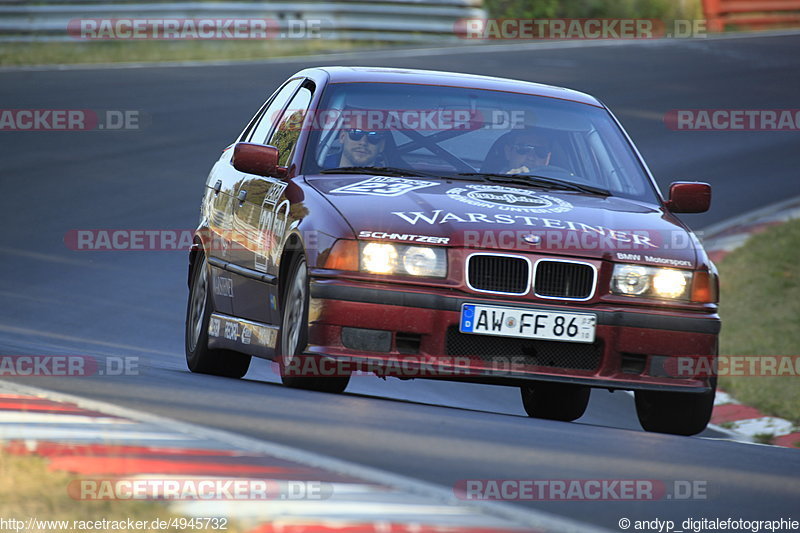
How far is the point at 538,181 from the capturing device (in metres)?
7.52

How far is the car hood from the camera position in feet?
21.5

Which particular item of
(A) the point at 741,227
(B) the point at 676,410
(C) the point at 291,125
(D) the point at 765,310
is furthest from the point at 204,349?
(A) the point at 741,227

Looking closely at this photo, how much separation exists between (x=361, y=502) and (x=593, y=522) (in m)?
0.64

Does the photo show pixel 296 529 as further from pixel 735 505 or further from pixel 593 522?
pixel 735 505

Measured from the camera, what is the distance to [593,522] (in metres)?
4.13

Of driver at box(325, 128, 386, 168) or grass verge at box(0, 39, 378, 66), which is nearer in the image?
driver at box(325, 128, 386, 168)

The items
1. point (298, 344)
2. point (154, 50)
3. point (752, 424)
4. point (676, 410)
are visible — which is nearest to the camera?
point (298, 344)

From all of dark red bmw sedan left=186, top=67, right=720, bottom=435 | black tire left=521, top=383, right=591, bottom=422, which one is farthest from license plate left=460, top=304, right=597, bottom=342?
black tire left=521, top=383, right=591, bottom=422

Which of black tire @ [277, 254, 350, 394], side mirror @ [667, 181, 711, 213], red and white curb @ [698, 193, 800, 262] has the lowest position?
red and white curb @ [698, 193, 800, 262]

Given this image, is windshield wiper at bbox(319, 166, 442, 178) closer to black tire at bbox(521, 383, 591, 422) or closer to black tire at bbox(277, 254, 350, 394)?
black tire at bbox(277, 254, 350, 394)

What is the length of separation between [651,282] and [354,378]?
11.5 ft

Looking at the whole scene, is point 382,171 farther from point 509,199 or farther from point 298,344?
point 298,344

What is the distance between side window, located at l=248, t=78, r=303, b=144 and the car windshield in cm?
80

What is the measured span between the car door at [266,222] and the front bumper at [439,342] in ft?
2.37
